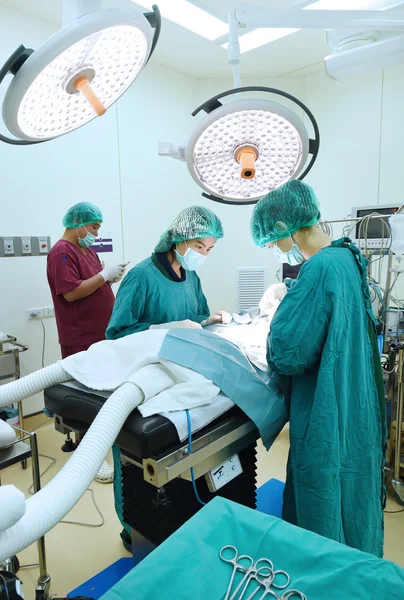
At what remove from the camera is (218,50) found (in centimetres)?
331

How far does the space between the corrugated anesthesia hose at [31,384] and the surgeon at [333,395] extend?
638 millimetres

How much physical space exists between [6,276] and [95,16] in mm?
2606

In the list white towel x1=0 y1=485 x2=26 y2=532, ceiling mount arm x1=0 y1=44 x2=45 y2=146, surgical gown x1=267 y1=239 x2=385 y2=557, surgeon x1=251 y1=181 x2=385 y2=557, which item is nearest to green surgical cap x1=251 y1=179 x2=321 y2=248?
surgeon x1=251 y1=181 x2=385 y2=557

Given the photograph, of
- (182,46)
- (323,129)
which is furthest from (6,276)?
(323,129)

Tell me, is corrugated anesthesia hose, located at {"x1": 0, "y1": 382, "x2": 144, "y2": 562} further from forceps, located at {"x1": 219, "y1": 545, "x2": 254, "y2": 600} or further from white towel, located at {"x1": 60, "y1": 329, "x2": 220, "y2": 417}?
forceps, located at {"x1": 219, "y1": 545, "x2": 254, "y2": 600}

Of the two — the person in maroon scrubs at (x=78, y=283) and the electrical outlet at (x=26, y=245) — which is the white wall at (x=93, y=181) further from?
the person in maroon scrubs at (x=78, y=283)

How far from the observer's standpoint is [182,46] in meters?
3.24

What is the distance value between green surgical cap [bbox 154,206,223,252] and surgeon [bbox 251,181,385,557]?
0.49 meters

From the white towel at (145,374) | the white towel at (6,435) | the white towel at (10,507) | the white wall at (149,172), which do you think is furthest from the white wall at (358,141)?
the white towel at (10,507)

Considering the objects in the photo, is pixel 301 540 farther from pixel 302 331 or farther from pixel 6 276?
pixel 6 276

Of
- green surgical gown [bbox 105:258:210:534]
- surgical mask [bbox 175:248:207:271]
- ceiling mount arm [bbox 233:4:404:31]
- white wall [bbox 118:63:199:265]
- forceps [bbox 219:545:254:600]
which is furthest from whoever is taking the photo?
white wall [bbox 118:63:199:265]

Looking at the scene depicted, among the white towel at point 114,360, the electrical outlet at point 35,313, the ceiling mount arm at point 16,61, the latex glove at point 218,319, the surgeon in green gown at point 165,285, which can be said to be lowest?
the electrical outlet at point 35,313

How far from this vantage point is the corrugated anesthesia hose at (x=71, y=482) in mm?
596

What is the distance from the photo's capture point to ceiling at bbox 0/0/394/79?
2.68 m
